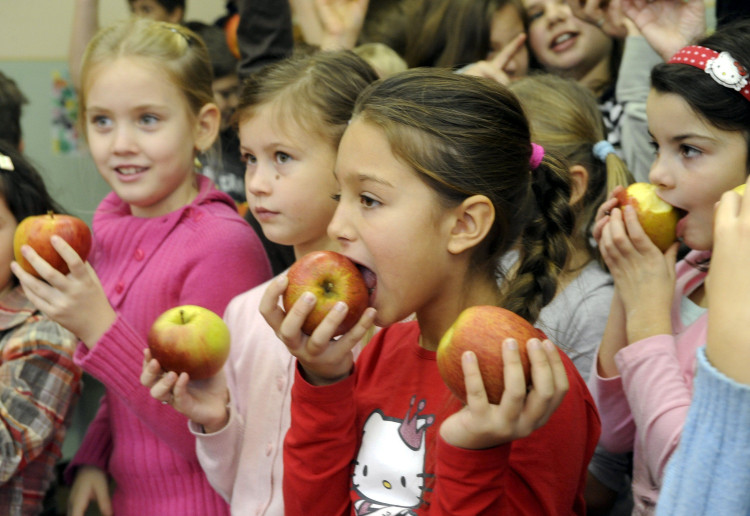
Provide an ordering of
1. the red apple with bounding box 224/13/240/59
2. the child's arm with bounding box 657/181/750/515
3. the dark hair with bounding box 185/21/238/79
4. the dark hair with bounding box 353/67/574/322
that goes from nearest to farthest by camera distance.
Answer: the child's arm with bounding box 657/181/750/515
the dark hair with bounding box 353/67/574/322
the dark hair with bounding box 185/21/238/79
the red apple with bounding box 224/13/240/59

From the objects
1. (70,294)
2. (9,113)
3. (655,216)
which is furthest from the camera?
(9,113)

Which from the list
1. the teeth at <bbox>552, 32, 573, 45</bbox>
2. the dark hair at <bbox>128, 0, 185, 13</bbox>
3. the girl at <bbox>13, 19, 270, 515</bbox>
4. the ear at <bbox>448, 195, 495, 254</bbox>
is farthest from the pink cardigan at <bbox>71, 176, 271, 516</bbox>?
the dark hair at <bbox>128, 0, 185, 13</bbox>

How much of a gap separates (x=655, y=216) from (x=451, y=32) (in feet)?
5.27

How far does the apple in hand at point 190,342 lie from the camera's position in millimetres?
1722

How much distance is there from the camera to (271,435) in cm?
187

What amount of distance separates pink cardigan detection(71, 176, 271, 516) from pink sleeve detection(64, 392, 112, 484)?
0.32 ft

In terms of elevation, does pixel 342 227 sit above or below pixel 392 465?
above

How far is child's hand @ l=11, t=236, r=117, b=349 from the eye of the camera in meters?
1.92

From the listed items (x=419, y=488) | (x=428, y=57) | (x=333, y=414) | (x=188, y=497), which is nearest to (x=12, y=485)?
(x=188, y=497)

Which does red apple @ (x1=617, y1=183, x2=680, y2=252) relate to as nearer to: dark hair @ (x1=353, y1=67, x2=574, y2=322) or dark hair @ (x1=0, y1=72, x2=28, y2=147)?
dark hair @ (x1=353, y1=67, x2=574, y2=322)

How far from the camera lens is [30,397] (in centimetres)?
214

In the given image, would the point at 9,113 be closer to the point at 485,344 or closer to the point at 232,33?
the point at 232,33

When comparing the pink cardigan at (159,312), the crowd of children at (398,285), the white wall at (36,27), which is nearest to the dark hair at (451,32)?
the crowd of children at (398,285)

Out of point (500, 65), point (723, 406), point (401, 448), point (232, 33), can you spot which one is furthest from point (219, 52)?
point (723, 406)
